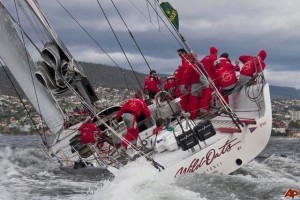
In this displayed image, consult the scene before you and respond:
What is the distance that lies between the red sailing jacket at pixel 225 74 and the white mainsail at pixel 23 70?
13.7 ft

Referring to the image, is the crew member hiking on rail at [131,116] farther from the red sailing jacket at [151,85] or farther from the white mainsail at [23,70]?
the red sailing jacket at [151,85]

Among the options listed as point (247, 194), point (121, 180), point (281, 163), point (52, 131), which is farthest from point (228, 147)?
point (52, 131)

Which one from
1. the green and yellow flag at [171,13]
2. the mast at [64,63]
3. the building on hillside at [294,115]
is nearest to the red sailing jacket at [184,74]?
the green and yellow flag at [171,13]

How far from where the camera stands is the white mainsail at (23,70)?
483 inches

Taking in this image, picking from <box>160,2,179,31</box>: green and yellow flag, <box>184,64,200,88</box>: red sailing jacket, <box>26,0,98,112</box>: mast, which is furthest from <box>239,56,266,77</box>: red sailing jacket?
<box>26,0,98,112</box>: mast

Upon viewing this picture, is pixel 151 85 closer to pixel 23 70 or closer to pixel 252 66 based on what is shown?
pixel 23 70

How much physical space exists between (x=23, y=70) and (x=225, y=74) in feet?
16.5

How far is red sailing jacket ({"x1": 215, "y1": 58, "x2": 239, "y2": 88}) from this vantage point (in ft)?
34.0

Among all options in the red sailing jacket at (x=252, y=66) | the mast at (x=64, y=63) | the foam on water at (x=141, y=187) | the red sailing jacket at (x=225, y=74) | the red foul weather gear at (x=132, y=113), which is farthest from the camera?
the red sailing jacket at (x=225, y=74)

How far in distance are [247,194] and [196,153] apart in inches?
47.4

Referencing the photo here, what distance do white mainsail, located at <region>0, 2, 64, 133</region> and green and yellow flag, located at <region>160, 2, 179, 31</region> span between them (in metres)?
3.74

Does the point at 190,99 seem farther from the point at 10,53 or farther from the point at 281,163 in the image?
the point at 10,53

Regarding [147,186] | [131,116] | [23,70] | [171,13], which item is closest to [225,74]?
[171,13]

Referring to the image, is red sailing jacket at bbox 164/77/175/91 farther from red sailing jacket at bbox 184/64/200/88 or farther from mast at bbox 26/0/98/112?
mast at bbox 26/0/98/112
